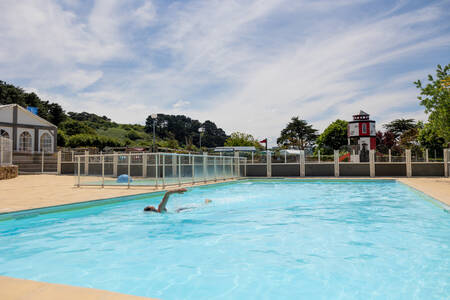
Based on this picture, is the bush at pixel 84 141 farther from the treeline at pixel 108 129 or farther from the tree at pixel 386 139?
the tree at pixel 386 139

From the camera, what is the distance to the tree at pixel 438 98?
15.2 metres

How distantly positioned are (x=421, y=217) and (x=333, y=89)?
11.6m

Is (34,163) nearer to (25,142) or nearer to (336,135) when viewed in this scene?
(25,142)

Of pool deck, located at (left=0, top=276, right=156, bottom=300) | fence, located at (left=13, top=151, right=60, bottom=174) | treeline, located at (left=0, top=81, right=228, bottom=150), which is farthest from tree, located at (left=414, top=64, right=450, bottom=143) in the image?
treeline, located at (left=0, top=81, right=228, bottom=150)

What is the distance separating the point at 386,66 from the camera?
16.1 metres

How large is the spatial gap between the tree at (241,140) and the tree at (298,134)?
749 cm

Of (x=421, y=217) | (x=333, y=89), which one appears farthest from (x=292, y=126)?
(x=421, y=217)

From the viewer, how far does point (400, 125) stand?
6531 cm

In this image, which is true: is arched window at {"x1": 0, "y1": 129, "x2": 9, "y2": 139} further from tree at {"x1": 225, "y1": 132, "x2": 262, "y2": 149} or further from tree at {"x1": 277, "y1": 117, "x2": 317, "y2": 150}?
tree at {"x1": 277, "y1": 117, "x2": 317, "y2": 150}

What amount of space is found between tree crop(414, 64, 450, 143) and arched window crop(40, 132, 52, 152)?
29.8m

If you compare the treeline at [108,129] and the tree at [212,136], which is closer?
the treeline at [108,129]

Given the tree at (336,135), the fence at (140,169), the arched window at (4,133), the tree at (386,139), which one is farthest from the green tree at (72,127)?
the tree at (386,139)

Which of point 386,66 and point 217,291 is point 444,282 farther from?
point 386,66

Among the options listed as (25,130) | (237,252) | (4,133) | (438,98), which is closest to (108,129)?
(25,130)
